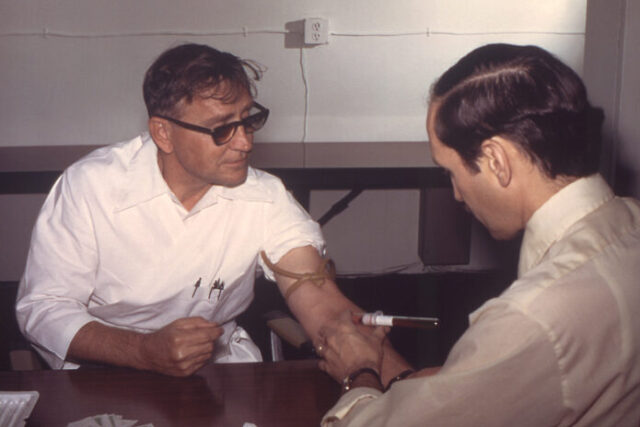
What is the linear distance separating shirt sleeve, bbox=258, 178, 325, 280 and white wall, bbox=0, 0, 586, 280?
1.94m

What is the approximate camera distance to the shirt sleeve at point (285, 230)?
1.73 m

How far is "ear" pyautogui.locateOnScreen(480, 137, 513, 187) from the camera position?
3.31 feet

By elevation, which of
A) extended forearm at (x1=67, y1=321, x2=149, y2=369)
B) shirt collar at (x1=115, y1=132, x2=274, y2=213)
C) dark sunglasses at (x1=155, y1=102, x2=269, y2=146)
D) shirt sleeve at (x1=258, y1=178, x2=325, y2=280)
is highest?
dark sunglasses at (x1=155, y1=102, x2=269, y2=146)

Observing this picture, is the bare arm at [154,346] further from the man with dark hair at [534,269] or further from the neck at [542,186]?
the neck at [542,186]

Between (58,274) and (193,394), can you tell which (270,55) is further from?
(193,394)

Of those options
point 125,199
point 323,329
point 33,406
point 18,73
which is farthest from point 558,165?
point 18,73

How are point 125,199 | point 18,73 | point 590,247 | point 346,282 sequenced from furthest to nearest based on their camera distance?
1. point 346,282
2. point 18,73
3. point 125,199
4. point 590,247

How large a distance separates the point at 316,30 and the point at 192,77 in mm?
2028

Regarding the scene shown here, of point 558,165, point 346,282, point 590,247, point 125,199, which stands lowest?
point 346,282

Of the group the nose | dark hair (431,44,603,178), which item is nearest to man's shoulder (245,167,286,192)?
the nose

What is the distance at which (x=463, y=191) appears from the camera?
3.73 feet

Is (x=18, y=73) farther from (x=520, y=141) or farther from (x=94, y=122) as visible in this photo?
(x=520, y=141)

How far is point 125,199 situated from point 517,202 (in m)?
1.07

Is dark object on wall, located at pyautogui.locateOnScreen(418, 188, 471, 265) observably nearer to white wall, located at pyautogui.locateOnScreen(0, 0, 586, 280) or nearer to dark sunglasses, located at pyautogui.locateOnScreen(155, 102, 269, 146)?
white wall, located at pyautogui.locateOnScreen(0, 0, 586, 280)
